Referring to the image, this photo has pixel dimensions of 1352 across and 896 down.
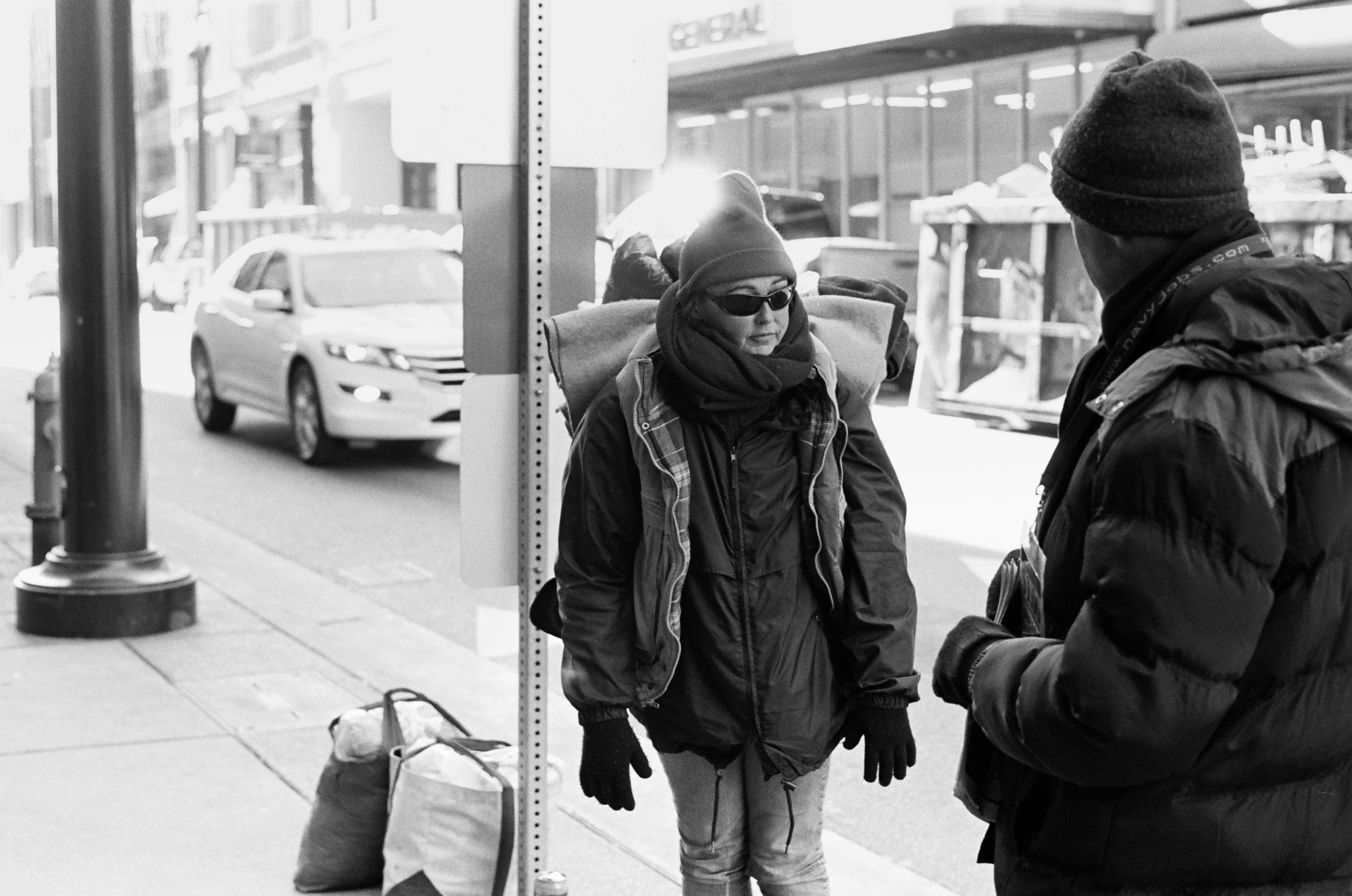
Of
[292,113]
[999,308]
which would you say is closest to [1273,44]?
[999,308]

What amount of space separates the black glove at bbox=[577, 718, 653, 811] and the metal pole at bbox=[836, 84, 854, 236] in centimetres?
2461

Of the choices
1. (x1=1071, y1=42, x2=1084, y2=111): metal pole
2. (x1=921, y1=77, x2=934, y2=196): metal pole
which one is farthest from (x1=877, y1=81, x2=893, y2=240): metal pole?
(x1=1071, y1=42, x2=1084, y2=111): metal pole

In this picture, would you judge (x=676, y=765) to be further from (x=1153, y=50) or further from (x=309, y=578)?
(x=1153, y=50)

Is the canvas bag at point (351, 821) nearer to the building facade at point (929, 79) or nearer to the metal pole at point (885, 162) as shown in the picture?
the building facade at point (929, 79)

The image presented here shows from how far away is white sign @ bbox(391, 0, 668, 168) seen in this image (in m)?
3.64

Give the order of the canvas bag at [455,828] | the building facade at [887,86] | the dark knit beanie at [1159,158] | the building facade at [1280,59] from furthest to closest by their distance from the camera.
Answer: the building facade at [887,86] → the building facade at [1280,59] → the canvas bag at [455,828] → the dark knit beanie at [1159,158]

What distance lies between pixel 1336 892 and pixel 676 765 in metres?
1.46

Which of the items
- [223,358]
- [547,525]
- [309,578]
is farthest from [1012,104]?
[547,525]

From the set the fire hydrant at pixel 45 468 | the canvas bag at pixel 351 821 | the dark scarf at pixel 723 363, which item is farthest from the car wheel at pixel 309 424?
the dark scarf at pixel 723 363

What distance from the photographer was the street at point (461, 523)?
523 centimetres

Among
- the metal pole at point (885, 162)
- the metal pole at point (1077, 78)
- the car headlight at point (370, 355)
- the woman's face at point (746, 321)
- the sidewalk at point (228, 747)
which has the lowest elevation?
the sidewalk at point (228, 747)

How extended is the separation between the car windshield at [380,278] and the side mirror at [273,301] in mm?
185

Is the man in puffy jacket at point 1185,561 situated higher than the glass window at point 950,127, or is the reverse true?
the glass window at point 950,127

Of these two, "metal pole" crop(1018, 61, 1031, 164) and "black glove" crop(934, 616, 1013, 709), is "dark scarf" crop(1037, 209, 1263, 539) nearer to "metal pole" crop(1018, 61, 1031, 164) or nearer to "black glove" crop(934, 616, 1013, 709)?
"black glove" crop(934, 616, 1013, 709)
